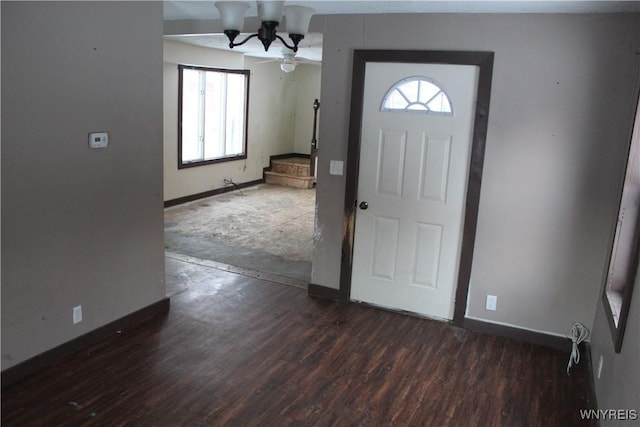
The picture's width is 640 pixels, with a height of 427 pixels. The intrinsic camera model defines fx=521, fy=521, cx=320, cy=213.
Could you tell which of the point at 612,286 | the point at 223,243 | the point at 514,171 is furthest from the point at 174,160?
the point at 612,286

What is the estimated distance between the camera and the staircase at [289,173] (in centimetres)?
939

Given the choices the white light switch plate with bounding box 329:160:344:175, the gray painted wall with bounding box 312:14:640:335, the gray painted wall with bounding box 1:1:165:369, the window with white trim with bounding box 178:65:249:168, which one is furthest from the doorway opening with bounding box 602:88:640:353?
the window with white trim with bounding box 178:65:249:168

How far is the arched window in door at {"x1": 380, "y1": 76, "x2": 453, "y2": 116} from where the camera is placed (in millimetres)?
3758

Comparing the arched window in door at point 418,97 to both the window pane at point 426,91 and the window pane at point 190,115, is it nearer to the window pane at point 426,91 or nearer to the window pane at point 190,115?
the window pane at point 426,91

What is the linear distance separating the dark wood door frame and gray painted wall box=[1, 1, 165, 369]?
144 centimetres

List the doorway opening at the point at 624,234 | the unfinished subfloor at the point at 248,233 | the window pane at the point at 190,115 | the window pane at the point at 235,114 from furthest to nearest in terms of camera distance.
→ the window pane at the point at 235,114 → the window pane at the point at 190,115 → the unfinished subfloor at the point at 248,233 → the doorway opening at the point at 624,234

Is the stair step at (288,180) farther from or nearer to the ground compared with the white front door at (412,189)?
nearer to the ground

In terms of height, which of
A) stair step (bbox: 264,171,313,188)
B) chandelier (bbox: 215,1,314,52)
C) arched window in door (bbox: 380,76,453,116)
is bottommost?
stair step (bbox: 264,171,313,188)

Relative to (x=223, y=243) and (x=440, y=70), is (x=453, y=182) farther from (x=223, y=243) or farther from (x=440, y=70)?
(x=223, y=243)

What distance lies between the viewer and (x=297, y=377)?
10.3ft

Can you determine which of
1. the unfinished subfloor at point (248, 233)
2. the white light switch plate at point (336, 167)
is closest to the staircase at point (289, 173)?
the unfinished subfloor at point (248, 233)

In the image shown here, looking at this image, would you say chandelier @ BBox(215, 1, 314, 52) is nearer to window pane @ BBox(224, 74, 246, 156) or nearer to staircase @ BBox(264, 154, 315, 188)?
window pane @ BBox(224, 74, 246, 156)

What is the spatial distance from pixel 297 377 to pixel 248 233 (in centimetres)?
329

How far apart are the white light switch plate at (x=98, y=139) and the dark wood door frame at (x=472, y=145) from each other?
69.8 inches
